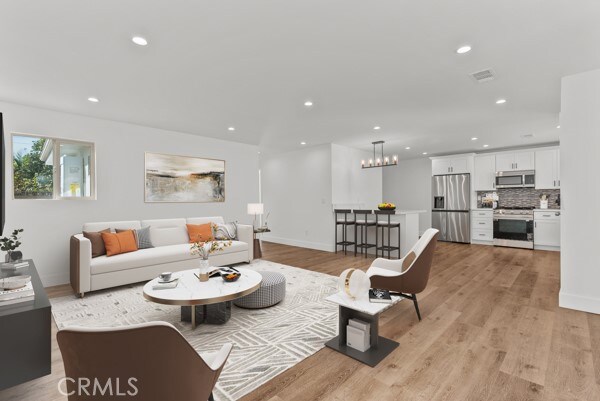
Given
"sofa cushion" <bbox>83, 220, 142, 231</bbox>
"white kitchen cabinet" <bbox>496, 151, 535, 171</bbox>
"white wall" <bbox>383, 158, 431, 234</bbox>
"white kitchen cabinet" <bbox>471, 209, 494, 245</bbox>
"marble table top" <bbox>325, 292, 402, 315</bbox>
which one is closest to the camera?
"marble table top" <bbox>325, 292, 402, 315</bbox>

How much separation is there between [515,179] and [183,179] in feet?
26.1

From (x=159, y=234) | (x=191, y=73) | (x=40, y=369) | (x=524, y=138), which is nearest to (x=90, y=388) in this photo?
(x=40, y=369)

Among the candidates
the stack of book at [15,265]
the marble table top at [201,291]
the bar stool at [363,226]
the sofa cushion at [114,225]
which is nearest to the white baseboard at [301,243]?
the bar stool at [363,226]

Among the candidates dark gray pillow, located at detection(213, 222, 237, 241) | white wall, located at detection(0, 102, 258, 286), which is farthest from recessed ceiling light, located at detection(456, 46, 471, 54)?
white wall, located at detection(0, 102, 258, 286)

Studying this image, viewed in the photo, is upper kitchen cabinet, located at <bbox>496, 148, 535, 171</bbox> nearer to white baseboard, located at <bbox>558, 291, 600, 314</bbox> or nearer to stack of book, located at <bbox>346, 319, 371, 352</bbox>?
white baseboard, located at <bbox>558, 291, 600, 314</bbox>

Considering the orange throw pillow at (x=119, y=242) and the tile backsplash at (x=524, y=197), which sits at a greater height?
the tile backsplash at (x=524, y=197)

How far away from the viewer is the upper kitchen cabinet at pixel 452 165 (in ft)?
25.0

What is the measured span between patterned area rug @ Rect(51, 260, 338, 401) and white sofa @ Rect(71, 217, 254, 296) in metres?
0.20

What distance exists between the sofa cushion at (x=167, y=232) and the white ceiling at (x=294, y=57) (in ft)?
5.90

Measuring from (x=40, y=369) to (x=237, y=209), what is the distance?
16.1 ft

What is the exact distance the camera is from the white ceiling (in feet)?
6.64

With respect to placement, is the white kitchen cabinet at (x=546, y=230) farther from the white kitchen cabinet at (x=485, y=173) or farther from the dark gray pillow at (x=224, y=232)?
the dark gray pillow at (x=224, y=232)

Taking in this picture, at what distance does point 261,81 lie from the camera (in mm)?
3197

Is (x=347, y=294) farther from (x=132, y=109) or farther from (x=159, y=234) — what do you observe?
(x=132, y=109)
